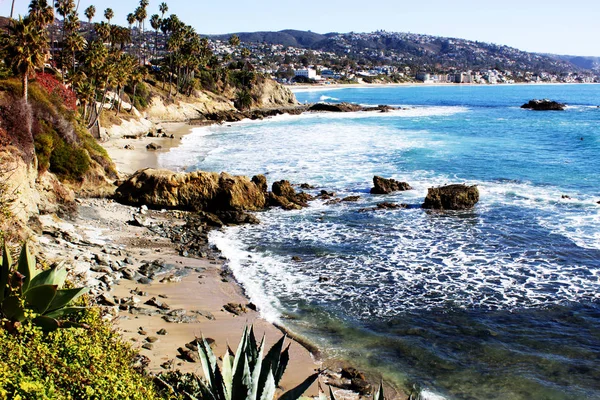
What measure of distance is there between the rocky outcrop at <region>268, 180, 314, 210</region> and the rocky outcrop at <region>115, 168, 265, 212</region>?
194cm

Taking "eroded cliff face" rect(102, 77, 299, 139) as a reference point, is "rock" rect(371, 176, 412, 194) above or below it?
below

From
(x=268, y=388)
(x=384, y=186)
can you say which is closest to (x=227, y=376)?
(x=268, y=388)

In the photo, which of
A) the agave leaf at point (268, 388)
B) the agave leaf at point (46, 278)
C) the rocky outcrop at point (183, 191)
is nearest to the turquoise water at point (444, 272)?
the rocky outcrop at point (183, 191)

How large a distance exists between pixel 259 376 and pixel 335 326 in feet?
25.4

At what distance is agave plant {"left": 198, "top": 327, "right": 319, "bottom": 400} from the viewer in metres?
7.11

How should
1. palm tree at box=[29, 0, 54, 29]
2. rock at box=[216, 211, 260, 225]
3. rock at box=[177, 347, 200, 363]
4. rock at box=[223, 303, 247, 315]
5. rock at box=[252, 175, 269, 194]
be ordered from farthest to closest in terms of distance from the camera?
palm tree at box=[29, 0, 54, 29] → rock at box=[252, 175, 269, 194] → rock at box=[216, 211, 260, 225] → rock at box=[223, 303, 247, 315] → rock at box=[177, 347, 200, 363]

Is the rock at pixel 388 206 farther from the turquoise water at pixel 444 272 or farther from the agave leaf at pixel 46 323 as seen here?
the agave leaf at pixel 46 323

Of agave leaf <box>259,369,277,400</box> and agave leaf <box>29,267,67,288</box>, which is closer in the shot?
agave leaf <box>259,369,277,400</box>

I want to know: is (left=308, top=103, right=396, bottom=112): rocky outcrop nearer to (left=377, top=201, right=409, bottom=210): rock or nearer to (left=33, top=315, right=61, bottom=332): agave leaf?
(left=377, top=201, right=409, bottom=210): rock

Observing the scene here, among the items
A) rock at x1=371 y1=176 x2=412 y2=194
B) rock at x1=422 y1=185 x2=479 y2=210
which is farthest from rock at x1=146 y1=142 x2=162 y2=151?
rock at x1=422 y1=185 x2=479 y2=210

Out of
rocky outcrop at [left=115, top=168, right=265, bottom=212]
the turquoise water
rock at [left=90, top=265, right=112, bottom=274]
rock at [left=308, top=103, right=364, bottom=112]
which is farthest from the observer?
rock at [left=308, top=103, right=364, bottom=112]

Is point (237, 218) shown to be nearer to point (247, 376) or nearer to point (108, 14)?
point (247, 376)

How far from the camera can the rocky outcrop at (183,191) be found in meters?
26.7

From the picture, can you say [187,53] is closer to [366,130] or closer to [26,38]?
[366,130]
